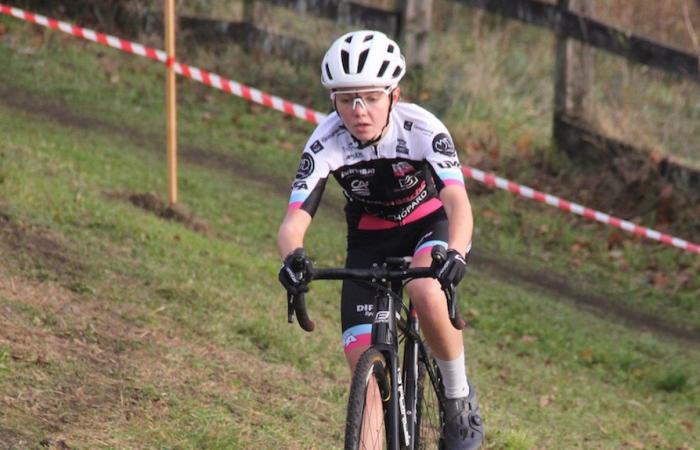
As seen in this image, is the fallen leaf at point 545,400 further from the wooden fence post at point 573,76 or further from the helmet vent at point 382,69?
the wooden fence post at point 573,76

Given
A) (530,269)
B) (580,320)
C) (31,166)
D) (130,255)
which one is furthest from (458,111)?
(130,255)

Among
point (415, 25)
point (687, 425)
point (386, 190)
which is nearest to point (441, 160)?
point (386, 190)

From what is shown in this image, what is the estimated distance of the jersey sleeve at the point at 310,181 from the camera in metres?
5.00

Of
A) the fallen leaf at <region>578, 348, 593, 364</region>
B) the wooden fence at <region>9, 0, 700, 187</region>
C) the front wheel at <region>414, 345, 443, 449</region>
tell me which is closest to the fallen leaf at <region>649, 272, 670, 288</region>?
the wooden fence at <region>9, 0, 700, 187</region>

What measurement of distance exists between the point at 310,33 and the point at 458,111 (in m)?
2.24

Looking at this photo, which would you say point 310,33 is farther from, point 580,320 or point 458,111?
point 580,320

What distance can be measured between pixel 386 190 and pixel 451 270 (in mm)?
813

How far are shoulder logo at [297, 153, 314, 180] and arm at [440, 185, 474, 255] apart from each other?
1.73 feet

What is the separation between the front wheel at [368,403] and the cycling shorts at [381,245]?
1.35ft

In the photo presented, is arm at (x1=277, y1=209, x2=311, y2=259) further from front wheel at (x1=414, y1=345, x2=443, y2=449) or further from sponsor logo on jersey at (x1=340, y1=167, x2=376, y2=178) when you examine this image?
front wheel at (x1=414, y1=345, x2=443, y2=449)

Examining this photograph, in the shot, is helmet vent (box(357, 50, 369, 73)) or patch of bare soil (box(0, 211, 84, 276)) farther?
patch of bare soil (box(0, 211, 84, 276))

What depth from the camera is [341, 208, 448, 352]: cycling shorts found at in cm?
512

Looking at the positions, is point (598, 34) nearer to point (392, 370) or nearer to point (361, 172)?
point (361, 172)

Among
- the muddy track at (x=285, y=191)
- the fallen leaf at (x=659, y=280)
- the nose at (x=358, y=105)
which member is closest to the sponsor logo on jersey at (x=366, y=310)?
the nose at (x=358, y=105)
